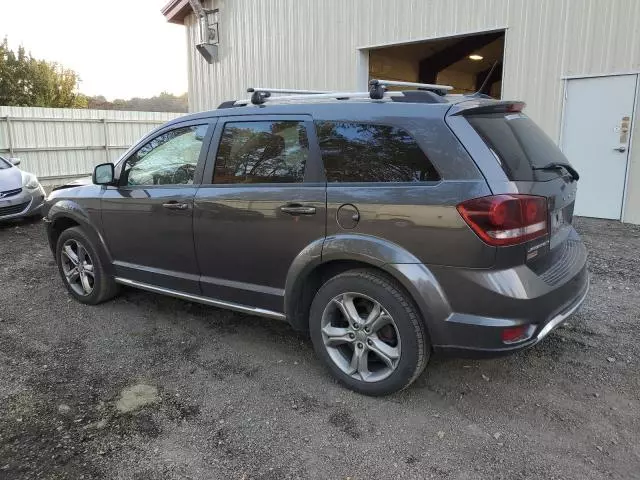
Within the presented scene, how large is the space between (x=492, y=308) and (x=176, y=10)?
13.0 meters

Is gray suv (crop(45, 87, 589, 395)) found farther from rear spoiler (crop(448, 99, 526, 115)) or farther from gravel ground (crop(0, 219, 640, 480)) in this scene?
gravel ground (crop(0, 219, 640, 480))

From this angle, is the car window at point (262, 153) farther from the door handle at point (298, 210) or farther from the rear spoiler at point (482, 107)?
the rear spoiler at point (482, 107)

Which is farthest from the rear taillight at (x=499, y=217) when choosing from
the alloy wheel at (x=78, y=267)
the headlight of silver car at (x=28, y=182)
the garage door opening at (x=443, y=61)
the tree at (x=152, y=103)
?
the tree at (x=152, y=103)

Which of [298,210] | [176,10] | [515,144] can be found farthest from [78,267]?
[176,10]

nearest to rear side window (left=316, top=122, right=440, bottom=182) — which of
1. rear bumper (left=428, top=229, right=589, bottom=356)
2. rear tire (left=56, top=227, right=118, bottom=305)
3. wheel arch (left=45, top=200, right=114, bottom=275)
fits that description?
rear bumper (left=428, top=229, right=589, bottom=356)

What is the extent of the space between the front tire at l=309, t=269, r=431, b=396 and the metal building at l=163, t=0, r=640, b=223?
247 inches

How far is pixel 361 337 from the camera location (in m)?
3.14

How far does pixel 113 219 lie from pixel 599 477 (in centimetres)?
382

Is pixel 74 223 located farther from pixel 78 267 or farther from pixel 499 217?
pixel 499 217

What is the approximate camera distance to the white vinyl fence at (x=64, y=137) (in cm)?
1480

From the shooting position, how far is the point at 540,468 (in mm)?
2529

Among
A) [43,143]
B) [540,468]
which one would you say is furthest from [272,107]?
[43,143]

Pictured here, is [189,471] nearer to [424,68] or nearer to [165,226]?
[165,226]

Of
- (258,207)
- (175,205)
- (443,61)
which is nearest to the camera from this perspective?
(258,207)
